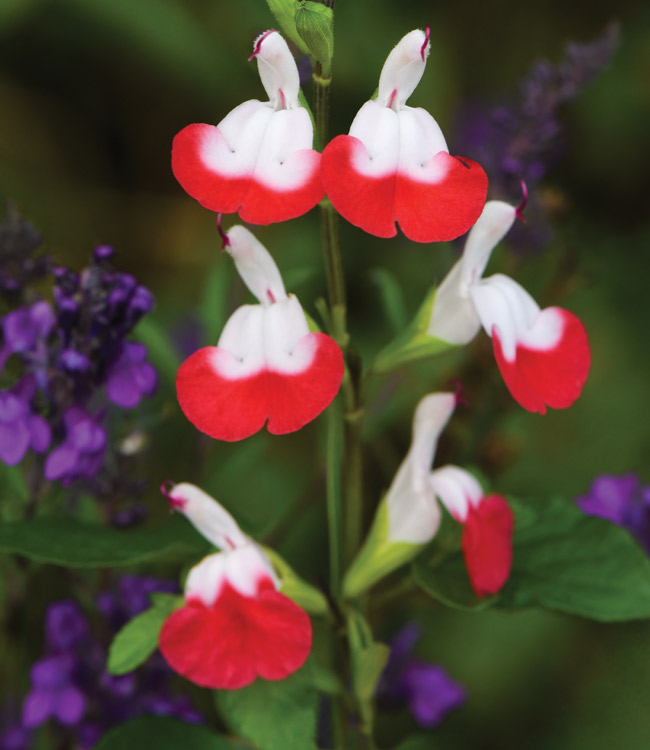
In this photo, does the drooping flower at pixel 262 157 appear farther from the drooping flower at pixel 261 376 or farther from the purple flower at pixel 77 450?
the purple flower at pixel 77 450

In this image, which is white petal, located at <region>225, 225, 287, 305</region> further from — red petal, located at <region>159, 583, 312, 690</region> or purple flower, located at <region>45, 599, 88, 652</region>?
purple flower, located at <region>45, 599, 88, 652</region>

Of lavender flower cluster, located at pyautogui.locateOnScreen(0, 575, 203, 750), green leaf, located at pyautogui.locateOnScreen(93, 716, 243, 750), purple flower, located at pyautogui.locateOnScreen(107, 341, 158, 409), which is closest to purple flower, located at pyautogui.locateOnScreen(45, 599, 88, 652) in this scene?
lavender flower cluster, located at pyautogui.locateOnScreen(0, 575, 203, 750)

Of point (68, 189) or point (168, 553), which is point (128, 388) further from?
point (68, 189)

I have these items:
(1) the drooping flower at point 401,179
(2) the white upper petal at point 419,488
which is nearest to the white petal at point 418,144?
(1) the drooping flower at point 401,179

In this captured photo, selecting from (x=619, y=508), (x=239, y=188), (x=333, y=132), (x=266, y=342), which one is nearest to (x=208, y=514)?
(x=266, y=342)

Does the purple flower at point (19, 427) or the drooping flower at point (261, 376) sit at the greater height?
the drooping flower at point (261, 376)

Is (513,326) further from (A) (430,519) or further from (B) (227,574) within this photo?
(B) (227,574)
